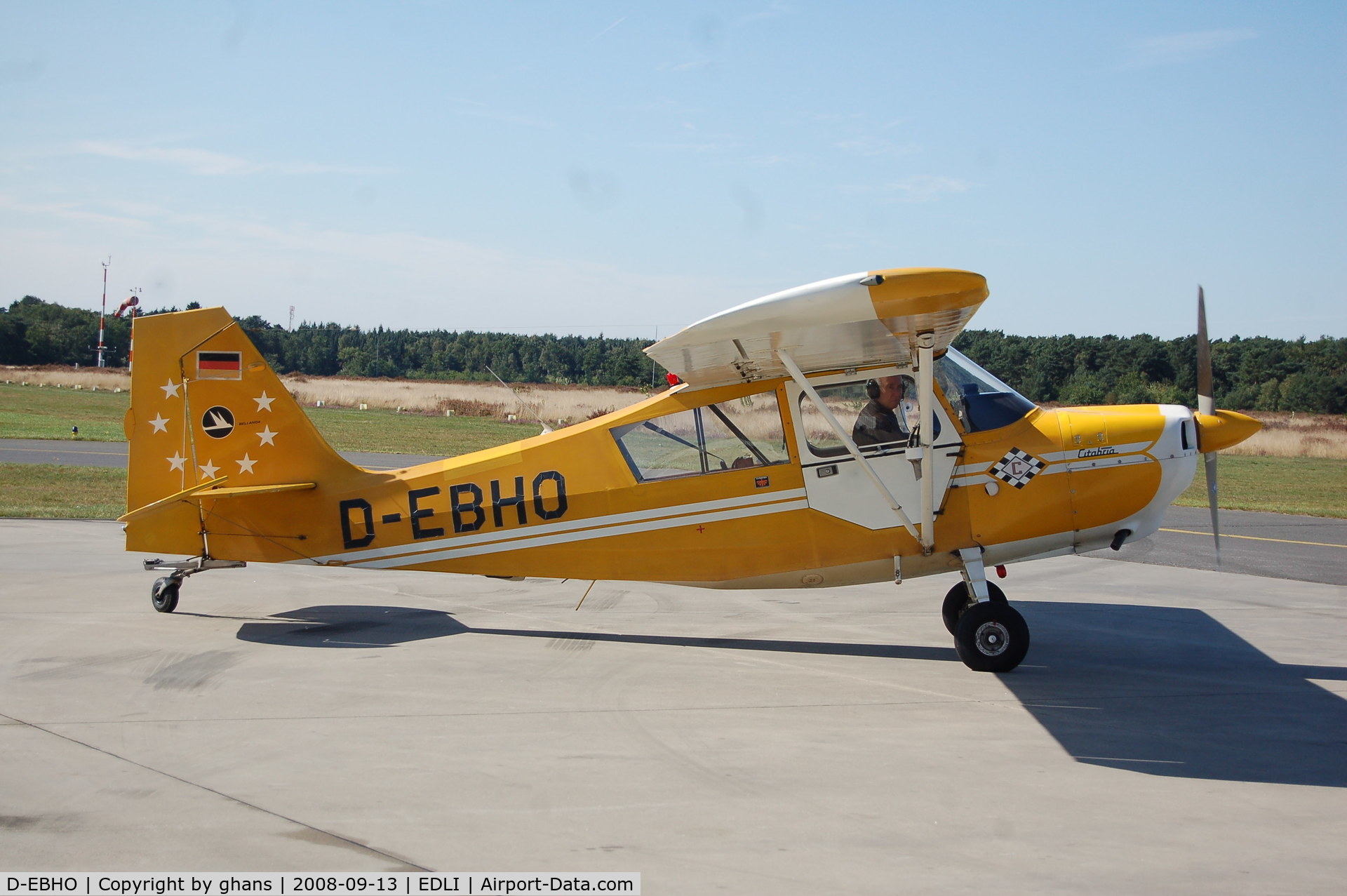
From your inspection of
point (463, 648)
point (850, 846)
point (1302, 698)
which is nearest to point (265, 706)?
point (463, 648)

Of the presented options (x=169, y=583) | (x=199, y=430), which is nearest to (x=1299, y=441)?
(x=199, y=430)

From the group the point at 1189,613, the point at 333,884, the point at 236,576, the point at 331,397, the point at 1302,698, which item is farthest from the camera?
the point at 331,397

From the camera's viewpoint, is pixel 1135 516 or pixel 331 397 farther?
pixel 331 397

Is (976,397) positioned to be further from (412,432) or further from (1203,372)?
(412,432)

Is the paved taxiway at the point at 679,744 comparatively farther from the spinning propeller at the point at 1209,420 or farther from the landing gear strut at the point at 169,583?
the spinning propeller at the point at 1209,420

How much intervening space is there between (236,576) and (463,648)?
15.6 ft

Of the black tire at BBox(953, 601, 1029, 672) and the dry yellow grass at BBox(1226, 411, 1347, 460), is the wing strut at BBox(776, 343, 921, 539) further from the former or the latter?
the dry yellow grass at BBox(1226, 411, 1347, 460)

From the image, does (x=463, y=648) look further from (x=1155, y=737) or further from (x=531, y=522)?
(x=1155, y=737)

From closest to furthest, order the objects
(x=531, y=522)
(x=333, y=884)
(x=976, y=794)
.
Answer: (x=333, y=884)
(x=976, y=794)
(x=531, y=522)

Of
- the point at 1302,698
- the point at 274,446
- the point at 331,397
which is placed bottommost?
the point at 1302,698

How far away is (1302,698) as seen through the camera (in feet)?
21.7

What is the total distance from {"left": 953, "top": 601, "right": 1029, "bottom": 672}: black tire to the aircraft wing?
212 cm

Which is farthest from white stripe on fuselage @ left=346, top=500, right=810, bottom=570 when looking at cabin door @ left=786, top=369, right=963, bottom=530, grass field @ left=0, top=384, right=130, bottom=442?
grass field @ left=0, top=384, right=130, bottom=442

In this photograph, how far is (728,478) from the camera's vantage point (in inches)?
308
